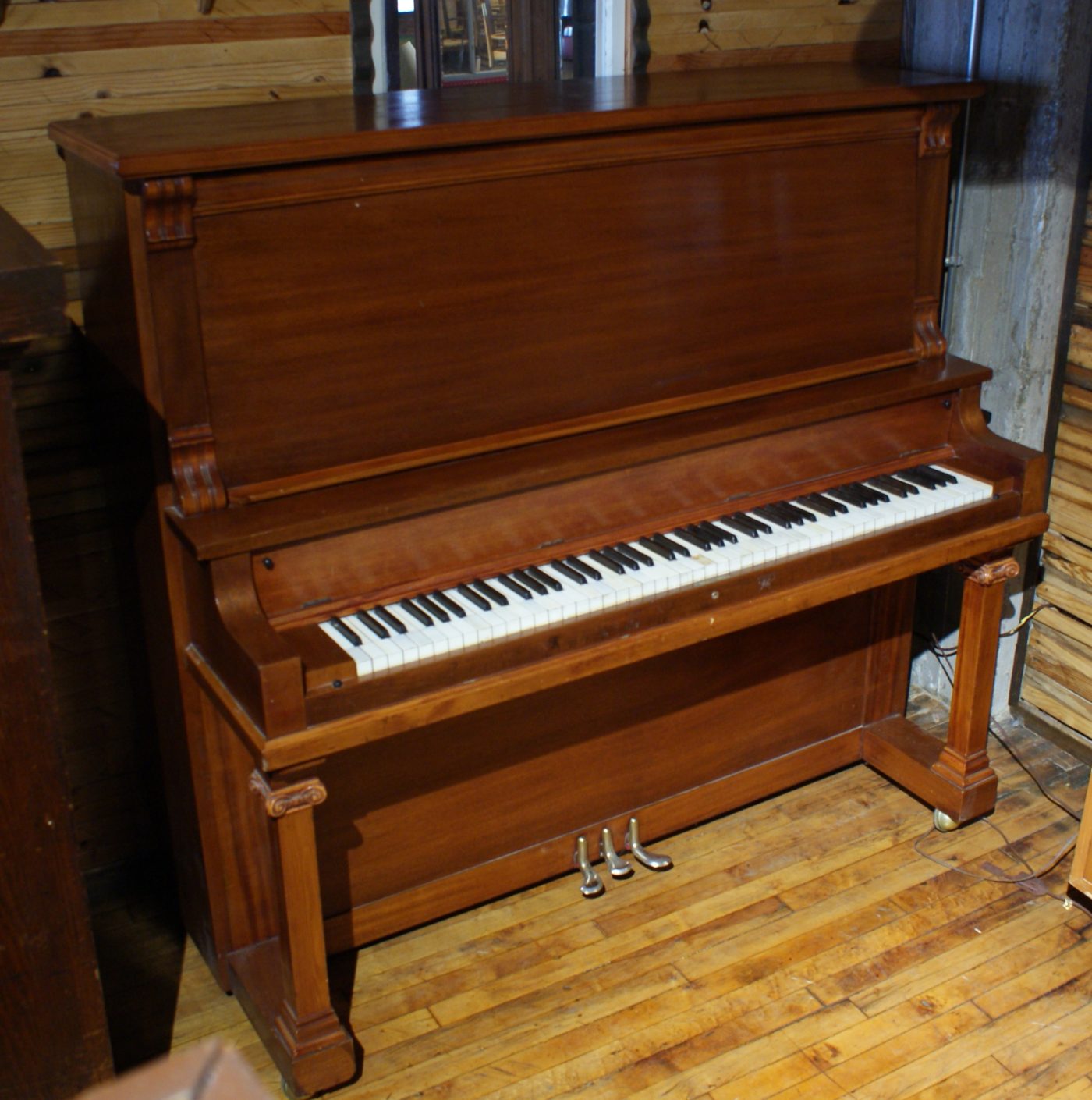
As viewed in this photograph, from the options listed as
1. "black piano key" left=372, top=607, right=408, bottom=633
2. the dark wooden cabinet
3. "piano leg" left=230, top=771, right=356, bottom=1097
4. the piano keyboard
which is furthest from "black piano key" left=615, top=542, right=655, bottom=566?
the dark wooden cabinet

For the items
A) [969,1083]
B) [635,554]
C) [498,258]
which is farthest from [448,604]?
[969,1083]

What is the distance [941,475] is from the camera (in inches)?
114

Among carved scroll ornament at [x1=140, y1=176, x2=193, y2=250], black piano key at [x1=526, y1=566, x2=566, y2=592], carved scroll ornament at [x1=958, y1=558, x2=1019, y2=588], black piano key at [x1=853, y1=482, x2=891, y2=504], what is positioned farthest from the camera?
carved scroll ornament at [x1=958, y1=558, x2=1019, y2=588]

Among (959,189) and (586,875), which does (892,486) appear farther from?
(586,875)

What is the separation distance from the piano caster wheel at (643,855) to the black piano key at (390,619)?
95cm

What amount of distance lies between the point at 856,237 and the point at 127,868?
200 centimetres

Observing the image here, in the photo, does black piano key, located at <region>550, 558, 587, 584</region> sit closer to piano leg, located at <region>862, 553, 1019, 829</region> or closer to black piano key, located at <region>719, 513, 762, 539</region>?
black piano key, located at <region>719, 513, 762, 539</region>

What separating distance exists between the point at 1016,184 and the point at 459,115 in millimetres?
1420

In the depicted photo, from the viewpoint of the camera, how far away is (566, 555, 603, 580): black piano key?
2.48 metres

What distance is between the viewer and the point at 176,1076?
26.2 inches

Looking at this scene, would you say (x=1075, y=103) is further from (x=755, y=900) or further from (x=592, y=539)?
(x=755, y=900)

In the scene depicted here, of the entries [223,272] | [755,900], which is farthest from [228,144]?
[755,900]

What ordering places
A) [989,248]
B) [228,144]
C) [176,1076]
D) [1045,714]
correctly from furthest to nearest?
[1045,714] < [989,248] < [228,144] < [176,1076]

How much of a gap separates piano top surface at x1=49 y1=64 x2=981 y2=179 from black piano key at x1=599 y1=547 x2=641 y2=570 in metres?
0.73
